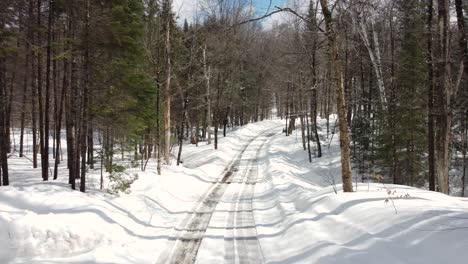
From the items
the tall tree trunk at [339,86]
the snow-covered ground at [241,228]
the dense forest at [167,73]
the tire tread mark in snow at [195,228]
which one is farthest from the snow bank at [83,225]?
the tall tree trunk at [339,86]

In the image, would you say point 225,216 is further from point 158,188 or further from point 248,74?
point 248,74

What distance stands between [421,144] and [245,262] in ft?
54.6

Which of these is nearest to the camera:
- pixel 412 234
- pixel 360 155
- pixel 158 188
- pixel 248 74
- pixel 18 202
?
pixel 412 234

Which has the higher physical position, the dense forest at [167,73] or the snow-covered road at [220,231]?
the dense forest at [167,73]

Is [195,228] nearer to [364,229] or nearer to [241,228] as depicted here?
[241,228]

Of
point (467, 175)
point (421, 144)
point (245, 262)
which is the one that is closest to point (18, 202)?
point (245, 262)

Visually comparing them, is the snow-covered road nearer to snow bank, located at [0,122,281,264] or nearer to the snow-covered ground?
the snow-covered ground

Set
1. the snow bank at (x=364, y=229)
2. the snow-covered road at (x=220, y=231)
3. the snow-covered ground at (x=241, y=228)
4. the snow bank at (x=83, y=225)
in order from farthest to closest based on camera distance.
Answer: the snow-covered road at (x=220, y=231), the snow bank at (x=83, y=225), the snow-covered ground at (x=241, y=228), the snow bank at (x=364, y=229)

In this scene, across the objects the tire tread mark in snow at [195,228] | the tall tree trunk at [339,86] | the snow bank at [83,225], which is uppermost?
the tall tree trunk at [339,86]

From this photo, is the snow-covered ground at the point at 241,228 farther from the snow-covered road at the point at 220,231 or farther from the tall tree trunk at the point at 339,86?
the tall tree trunk at the point at 339,86

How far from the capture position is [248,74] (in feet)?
194

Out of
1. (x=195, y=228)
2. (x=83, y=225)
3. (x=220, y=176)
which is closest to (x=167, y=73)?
(x=220, y=176)

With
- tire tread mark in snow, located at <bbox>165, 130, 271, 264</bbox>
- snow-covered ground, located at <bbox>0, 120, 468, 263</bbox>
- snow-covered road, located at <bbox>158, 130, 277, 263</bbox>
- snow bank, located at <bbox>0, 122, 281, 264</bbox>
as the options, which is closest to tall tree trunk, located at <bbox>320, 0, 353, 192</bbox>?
snow-covered ground, located at <bbox>0, 120, 468, 263</bbox>

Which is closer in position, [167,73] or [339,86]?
[339,86]
